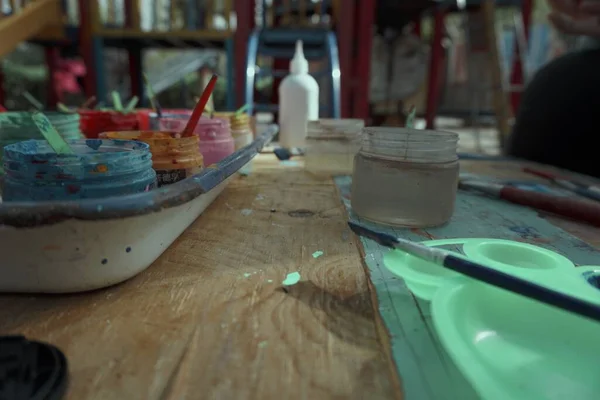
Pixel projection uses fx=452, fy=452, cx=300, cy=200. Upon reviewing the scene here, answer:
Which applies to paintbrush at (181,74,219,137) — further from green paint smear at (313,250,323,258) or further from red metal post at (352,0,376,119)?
red metal post at (352,0,376,119)

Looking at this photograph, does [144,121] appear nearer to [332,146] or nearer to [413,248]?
[332,146]

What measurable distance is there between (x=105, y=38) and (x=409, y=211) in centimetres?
328

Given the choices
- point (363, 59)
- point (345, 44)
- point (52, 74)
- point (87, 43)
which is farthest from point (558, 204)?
point (52, 74)

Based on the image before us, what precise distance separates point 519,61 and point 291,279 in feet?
13.2

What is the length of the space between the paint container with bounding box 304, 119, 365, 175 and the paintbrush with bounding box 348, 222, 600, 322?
60 centimetres

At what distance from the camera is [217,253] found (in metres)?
0.51

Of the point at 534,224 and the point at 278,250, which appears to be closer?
the point at 278,250

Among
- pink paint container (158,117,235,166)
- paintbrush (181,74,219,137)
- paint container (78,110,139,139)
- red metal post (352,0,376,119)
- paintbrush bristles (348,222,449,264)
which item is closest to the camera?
paintbrush bristles (348,222,449,264)

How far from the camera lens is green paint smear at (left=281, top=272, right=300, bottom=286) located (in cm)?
44

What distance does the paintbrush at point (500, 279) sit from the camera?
0.99ft

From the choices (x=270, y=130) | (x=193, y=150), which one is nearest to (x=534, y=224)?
(x=193, y=150)

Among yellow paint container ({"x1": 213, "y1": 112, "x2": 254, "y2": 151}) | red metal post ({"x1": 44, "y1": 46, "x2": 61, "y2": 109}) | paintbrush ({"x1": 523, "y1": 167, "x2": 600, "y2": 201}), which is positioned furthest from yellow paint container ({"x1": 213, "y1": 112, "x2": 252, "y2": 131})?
red metal post ({"x1": 44, "y1": 46, "x2": 61, "y2": 109})

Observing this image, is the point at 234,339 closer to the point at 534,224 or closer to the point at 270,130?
the point at 534,224

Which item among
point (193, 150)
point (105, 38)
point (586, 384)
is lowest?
point (586, 384)
